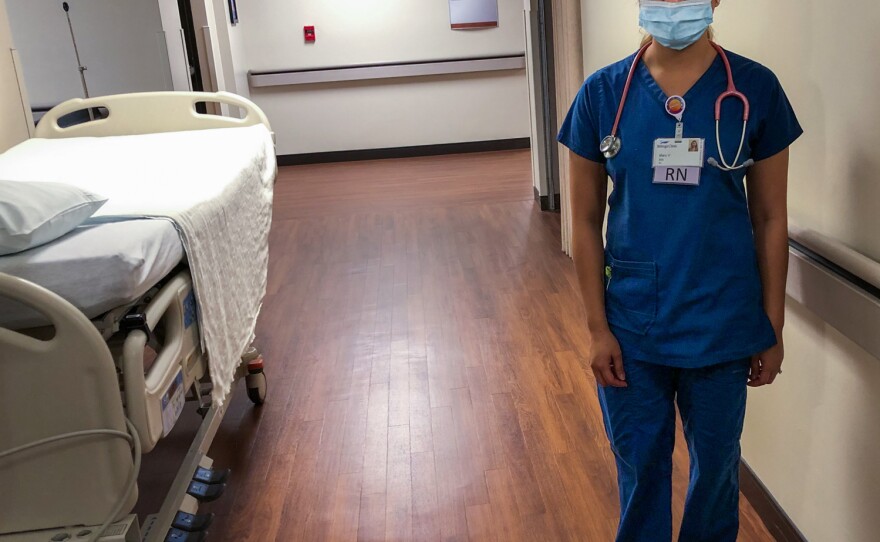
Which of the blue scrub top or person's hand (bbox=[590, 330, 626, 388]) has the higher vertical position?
the blue scrub top

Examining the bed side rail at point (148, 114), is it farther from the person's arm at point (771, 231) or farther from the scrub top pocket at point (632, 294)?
the person's arm at point (771, 231)

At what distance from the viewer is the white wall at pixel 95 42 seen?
681cm

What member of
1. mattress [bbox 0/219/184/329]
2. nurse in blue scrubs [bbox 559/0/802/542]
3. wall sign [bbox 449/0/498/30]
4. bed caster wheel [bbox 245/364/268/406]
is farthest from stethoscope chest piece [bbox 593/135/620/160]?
wall sign [bbox 449/0/498/30]

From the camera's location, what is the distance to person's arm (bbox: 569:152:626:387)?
1472 millimetres

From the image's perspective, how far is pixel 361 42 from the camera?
7.89 meters

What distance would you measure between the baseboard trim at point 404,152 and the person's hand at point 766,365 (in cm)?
686

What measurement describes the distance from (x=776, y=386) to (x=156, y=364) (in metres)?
1.37

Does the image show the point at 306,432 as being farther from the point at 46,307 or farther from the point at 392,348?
the point at 46,307

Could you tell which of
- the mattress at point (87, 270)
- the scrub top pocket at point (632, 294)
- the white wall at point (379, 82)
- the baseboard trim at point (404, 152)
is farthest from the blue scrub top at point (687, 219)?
the baseboard trim at point (404, 152)

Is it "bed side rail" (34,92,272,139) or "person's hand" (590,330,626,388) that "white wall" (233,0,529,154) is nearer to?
"bed side rail" (34,92,272,139)

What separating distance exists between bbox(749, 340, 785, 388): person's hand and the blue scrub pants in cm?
3

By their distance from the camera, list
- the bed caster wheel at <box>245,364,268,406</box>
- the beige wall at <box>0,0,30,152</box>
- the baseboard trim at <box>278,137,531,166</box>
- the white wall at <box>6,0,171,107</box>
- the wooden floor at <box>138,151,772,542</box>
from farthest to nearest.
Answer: the baseboard trim at <box>278,137,531,166</box>, the white wall at <box>6,0,171,107</box>, the beige wall at <box>0,0,30,152</box>, the bed caster wheel at <box>245,364,268,406</box>, the wooden floor at <box>138,151,772,542</box>

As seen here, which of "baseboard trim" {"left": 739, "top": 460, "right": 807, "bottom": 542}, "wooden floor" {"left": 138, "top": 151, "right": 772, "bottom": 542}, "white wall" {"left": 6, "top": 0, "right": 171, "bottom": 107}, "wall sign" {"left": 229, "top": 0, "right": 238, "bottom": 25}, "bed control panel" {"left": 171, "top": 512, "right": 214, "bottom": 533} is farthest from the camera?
"wall sign" {"left": 229, "top": 0, "right": 238, "bottom": 25}

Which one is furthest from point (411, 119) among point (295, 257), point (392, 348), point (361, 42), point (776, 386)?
point (776, 386)
